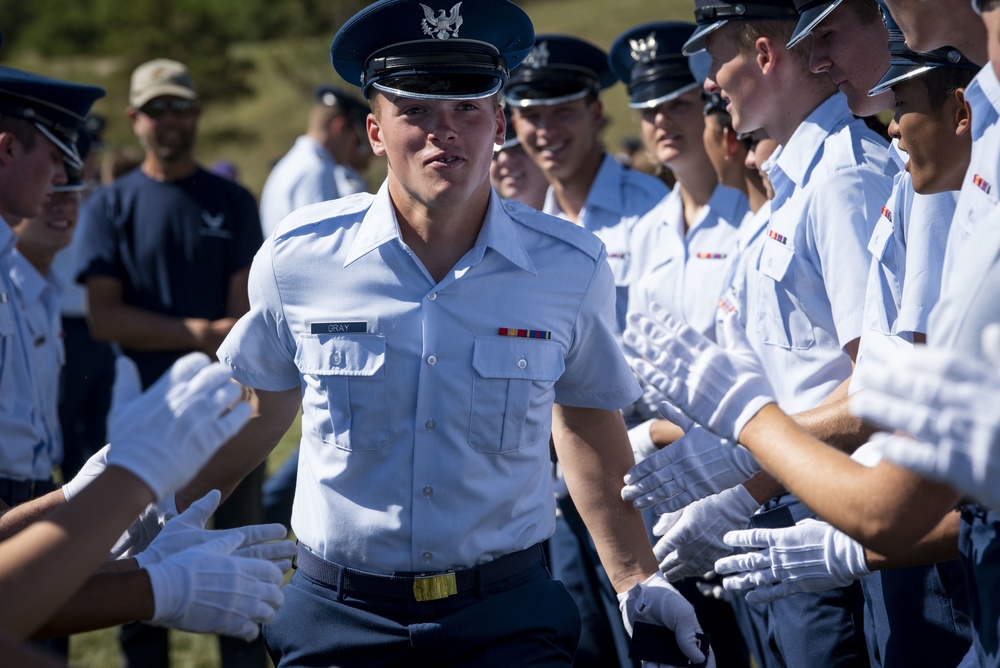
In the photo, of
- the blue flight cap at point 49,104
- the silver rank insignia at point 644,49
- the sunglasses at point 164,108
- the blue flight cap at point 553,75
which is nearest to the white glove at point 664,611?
the blue flight cap at point 49,104

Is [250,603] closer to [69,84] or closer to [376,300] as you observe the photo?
[376,300]

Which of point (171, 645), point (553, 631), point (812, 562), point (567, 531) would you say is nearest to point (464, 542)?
point (553, 631)

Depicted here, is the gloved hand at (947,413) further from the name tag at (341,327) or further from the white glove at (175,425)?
the name tag at (341,327)

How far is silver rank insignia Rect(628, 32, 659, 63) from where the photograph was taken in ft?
18.7

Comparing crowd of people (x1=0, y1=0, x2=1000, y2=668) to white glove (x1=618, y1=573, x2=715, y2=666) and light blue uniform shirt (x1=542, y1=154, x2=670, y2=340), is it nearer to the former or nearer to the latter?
white glove (x1=618, y1=573, x2=715, y2=666)

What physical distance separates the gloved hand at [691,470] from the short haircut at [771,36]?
1415mm

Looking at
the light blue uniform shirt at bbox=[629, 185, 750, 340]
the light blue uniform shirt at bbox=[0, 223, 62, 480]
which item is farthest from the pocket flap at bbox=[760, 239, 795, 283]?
the light blue uniform shirt at bbox=[0, 223, 62, 480]

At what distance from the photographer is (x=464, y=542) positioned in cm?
286

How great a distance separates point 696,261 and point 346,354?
2579mm

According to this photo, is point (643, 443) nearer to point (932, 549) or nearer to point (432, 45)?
point (932, 549)

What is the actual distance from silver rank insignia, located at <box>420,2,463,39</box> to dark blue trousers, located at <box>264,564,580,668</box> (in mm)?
1427

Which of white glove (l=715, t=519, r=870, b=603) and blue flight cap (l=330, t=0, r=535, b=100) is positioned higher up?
blue flight cap (l=330, t=0, r=535, b=100)

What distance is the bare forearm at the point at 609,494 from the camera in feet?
10.5

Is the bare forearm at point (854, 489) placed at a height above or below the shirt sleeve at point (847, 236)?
below
